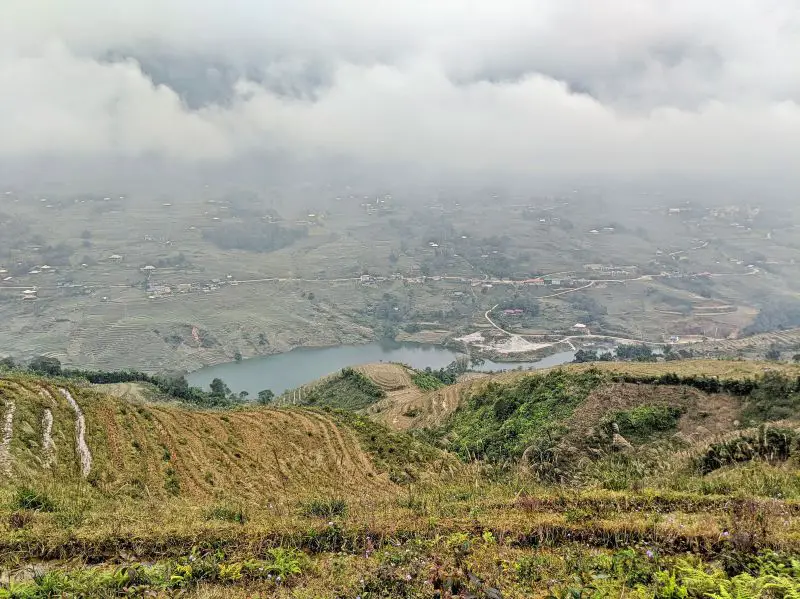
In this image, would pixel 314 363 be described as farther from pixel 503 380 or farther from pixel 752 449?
pixel 752 449

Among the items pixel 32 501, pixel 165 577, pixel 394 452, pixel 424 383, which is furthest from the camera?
pixel 424 383

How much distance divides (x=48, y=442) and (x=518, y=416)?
1903cm

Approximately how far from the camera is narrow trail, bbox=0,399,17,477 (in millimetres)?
10547

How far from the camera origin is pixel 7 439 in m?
11.9

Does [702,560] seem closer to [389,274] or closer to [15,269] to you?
[389,274]

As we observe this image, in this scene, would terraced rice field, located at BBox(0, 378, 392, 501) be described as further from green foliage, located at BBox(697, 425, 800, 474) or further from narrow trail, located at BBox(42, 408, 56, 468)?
green foliage, located at BBox(697, 425, 800, 474)

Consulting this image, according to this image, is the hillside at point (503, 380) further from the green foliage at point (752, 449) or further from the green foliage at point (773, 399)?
the green foliage at point (752, 449)

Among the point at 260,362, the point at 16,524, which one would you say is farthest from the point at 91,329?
the point at 16,524

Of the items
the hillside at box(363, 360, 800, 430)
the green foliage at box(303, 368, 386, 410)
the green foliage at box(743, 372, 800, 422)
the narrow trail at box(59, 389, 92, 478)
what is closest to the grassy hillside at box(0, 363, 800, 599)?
the narrow trail at box(59, 389, 92, 478)

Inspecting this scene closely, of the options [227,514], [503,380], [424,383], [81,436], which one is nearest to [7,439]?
[81,436]

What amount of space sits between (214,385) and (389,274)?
425ft

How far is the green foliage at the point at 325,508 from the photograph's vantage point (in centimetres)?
679

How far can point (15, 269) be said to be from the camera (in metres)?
166

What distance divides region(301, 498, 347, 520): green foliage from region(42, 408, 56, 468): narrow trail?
27.0 feet
